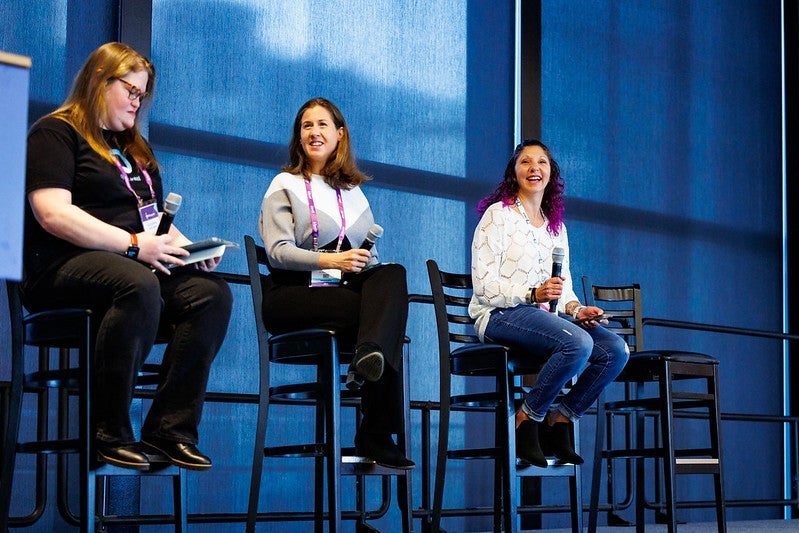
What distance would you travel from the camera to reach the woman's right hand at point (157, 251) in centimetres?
207

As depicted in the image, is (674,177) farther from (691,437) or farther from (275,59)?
(275,59)

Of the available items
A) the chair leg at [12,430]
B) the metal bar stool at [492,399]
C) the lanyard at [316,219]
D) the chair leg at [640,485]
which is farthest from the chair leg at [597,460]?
the chair leg at [12,430]

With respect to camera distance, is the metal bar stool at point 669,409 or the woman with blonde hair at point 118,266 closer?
the woman with blonde hair at point 118,266

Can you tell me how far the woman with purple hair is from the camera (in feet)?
9.16

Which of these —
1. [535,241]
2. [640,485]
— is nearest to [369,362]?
[535,241]

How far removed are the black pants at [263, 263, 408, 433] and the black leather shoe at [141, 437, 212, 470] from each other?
18.1 inches

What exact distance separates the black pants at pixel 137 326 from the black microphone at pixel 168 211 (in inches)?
4.0

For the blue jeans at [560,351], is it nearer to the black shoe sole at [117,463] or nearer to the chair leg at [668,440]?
the chair leg at [668,440]

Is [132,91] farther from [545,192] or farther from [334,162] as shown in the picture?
[545,192]

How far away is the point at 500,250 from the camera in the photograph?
9.98 ft

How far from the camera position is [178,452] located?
2045 mm

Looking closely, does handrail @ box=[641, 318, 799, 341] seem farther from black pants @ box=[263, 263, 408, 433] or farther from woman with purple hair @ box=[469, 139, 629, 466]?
black pants @ box=[263, 263, 408, 433]

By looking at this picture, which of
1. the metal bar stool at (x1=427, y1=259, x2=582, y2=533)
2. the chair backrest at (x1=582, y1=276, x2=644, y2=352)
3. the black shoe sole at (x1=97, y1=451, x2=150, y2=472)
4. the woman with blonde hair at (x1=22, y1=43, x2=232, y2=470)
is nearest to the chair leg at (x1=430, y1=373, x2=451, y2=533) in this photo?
the metal bar stool at (x1=427, y1=259, x2=582, y2=533)

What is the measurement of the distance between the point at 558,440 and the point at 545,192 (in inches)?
32.5
